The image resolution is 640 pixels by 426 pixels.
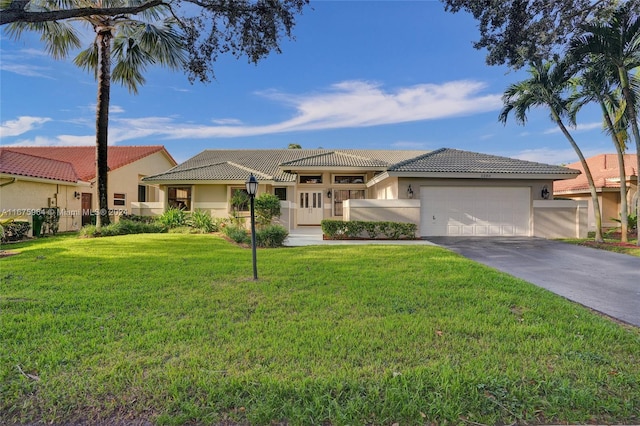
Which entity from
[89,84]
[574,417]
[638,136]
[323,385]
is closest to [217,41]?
[323,385]

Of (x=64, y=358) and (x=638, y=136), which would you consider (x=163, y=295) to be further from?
(x=638, y=136)

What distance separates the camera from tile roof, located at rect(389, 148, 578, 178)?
14492 millimetres

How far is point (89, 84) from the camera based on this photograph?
16.1 meters

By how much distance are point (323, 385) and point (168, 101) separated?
741 inches

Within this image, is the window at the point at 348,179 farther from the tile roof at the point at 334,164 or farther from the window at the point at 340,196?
the tile roof at the point at 334,164

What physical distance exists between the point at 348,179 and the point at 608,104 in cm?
1292

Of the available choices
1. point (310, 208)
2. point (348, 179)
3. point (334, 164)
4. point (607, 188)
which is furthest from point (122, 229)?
point (607, 188)

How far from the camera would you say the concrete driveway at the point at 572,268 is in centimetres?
559

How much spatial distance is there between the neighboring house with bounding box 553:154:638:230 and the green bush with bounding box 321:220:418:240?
1226 cm

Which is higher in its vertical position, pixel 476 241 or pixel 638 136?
pixel 638 136

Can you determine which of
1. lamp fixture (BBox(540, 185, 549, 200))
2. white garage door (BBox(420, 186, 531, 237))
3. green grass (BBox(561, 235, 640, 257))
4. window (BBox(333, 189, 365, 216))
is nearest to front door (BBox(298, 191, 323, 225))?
window (BBox(333, 189, 365, 216))

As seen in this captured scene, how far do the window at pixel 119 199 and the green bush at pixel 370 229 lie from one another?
17.1 metres

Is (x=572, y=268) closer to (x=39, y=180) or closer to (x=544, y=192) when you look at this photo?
(x=544, y=192)

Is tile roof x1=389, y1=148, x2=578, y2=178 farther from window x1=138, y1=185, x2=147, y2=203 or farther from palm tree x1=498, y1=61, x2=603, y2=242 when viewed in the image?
window x1=138, y1=185, x2=147, y2=203
